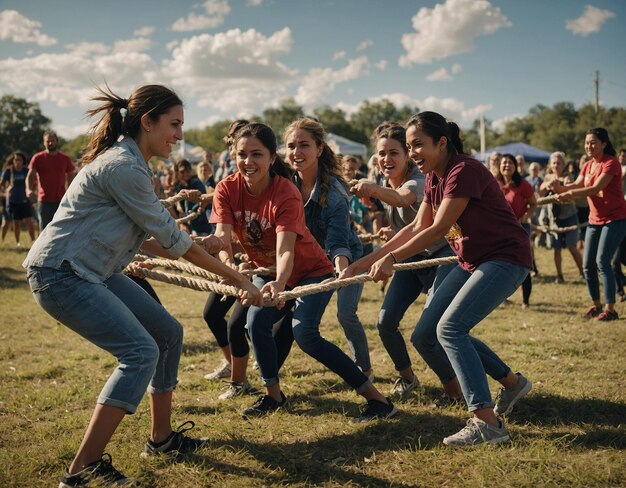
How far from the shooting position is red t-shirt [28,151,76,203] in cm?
1036

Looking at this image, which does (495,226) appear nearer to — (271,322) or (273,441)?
(271,322)

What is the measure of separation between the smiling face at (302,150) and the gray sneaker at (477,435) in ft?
6.85

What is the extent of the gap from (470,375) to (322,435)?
1.03 metres

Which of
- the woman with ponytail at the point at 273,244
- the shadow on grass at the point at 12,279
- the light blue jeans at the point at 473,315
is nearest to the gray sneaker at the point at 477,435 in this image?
the light blue jeans at the point at 473,315

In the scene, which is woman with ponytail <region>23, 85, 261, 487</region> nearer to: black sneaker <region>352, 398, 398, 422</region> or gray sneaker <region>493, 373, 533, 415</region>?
black sneaker <region>352, 398, 398, 422</region>

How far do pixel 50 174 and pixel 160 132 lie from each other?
27.7 feet

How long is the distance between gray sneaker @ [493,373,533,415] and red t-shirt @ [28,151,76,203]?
8.89 meters

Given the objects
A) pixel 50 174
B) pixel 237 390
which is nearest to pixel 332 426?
pixel 237 390

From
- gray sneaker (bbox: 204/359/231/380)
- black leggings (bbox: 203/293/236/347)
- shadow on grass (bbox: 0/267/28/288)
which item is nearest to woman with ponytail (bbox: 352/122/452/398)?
black leggings (bbox: 203/293/236/347)

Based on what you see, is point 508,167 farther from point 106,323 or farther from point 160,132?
point 106,323

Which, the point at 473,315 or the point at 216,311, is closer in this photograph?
the point at 473,315

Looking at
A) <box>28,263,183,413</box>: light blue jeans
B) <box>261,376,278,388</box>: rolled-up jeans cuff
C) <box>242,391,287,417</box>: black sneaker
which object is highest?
<box>28,263,183,413</box>: light blue jeans

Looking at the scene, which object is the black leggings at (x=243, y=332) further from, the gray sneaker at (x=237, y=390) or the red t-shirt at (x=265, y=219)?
the red t-shirt at (x=265, y=219)

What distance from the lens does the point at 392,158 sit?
14.3 ft
